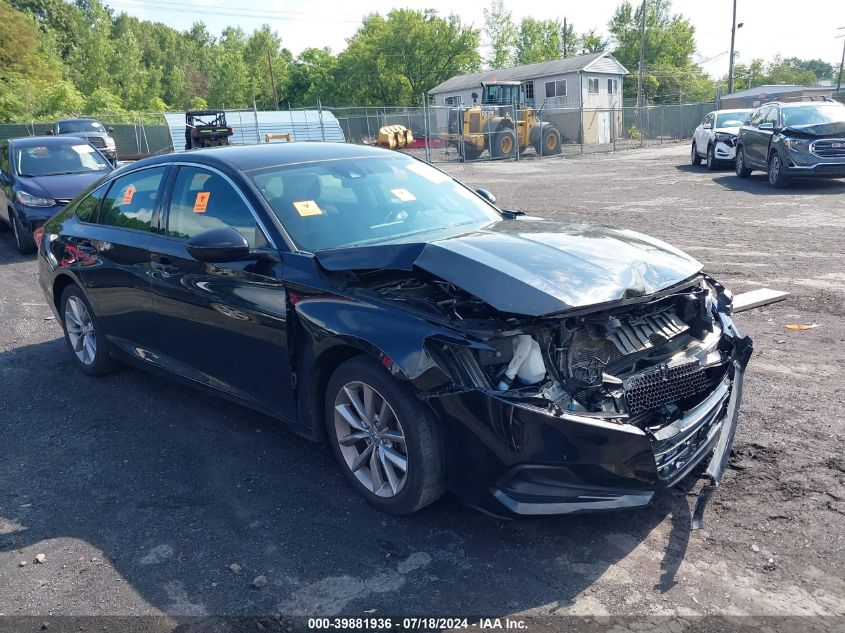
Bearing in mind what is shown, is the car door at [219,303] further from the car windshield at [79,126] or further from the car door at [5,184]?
the car windshield at [79,126]

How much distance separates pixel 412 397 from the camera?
3.35 meters

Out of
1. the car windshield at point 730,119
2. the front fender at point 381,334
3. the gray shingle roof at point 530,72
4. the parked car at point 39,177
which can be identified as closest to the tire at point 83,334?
the front fender at point 381,334

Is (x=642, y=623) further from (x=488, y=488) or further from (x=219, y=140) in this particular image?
A: (x=219, y=140)

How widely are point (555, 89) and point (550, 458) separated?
167ft

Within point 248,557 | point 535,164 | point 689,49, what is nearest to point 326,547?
point 248,557

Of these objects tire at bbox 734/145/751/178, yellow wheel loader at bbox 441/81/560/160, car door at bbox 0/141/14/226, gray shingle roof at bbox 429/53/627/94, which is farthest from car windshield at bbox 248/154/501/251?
gray shingle roof at bbox 429/53/627/94

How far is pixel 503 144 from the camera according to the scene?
3234 cm

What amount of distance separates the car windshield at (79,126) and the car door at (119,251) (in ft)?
90.9

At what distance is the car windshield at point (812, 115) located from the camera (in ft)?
49.4

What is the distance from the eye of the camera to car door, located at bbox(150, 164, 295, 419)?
404 centimetres

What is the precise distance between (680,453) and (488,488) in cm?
87

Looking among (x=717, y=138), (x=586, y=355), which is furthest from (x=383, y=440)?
(x=717, y=138)

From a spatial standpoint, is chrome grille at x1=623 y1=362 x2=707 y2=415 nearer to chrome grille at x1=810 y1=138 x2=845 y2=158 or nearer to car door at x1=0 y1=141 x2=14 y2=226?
car door at x1=0 y1=141 x2=14 y2=226

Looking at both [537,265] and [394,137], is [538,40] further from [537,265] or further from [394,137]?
[537,265]
